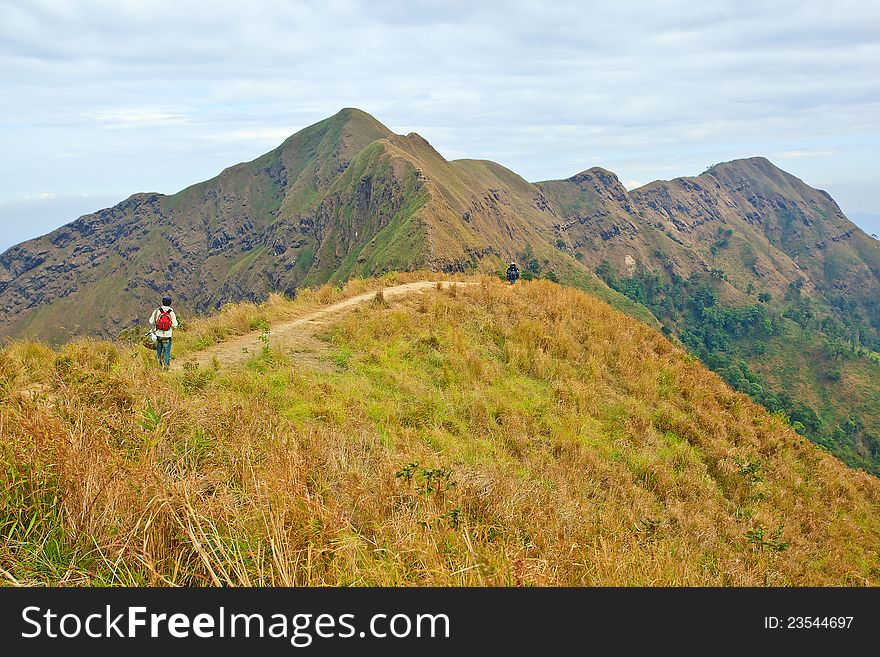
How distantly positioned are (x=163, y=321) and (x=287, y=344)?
2642 millimetres

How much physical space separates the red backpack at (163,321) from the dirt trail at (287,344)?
0.78 metres

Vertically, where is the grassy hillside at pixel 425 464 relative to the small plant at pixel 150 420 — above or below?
below

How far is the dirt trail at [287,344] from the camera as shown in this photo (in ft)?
33.8

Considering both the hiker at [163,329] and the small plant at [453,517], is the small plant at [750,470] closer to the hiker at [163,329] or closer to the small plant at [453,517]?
the small plant at [453,517]

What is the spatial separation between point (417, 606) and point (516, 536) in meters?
1.59

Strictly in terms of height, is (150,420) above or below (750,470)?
above

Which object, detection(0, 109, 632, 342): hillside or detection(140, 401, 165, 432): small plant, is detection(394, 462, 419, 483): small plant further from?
detection(0, 109, 632, 342): hillside

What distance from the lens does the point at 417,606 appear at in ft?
8.72

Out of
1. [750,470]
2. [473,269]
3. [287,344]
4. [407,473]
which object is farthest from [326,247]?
[407,473]

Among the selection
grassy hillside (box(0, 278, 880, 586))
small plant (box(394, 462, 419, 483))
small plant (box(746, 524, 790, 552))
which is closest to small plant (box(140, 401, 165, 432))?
grassy hillside (box(0, 278, 880, 586))

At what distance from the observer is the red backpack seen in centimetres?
938

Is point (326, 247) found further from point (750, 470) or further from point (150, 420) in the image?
point (150, 420)

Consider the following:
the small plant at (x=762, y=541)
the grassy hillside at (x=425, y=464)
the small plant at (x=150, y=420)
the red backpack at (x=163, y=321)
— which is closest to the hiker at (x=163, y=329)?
the red backpack at (x=163, y=321)

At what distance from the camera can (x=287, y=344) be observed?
11.2 meters
